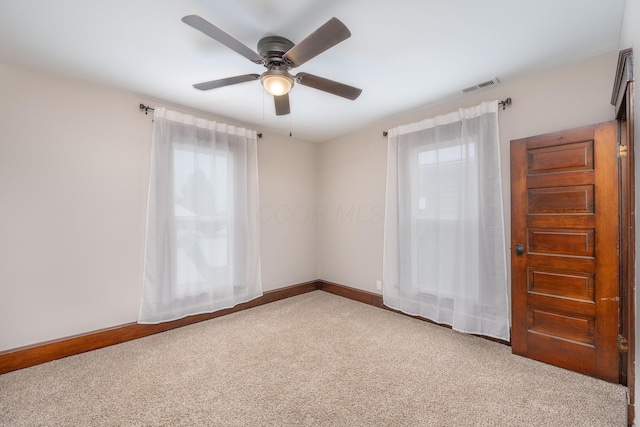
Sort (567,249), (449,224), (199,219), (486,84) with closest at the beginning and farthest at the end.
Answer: (567,249)
(486,84)
(449,224)
(199,219)

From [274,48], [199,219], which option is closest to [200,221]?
[199,219]

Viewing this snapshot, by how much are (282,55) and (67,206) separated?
2.31 meters

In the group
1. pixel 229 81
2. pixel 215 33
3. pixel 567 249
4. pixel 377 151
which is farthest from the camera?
pixel 377 151

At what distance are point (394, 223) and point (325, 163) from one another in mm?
1646

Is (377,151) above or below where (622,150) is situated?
above

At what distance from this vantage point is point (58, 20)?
67.1 inches

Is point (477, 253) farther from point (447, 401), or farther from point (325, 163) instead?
point (325, 163)

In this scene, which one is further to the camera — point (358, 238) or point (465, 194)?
point (358, 238)

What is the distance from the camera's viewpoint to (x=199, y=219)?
307 centimetres

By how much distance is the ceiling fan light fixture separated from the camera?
72.3 inches

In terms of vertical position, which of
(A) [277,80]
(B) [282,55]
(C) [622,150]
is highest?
(B) [282,55]

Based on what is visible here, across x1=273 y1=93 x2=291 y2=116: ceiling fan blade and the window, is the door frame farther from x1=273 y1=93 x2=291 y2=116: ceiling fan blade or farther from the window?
the window

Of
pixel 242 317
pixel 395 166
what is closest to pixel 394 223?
pixel 395 166

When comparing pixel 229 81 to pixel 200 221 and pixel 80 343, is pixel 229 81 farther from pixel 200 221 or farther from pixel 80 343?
pixel 80 343
